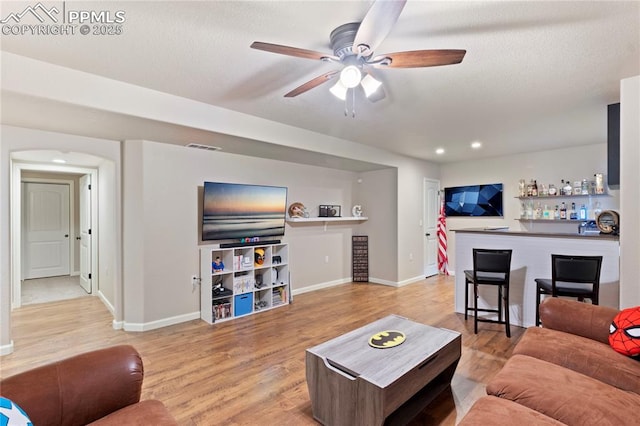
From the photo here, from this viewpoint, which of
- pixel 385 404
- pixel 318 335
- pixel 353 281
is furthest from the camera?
pixel 353 281

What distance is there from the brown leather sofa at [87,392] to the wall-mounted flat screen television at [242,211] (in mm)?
2559

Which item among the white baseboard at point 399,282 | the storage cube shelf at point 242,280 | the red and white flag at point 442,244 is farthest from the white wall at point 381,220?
the storage cube shelf at point 242,280

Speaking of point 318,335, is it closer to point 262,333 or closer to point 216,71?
point 262,333

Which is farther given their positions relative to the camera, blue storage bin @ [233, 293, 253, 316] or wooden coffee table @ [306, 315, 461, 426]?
blue storage bin @ [233, 293, 253, 316]

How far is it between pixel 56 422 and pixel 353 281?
5.13 metres

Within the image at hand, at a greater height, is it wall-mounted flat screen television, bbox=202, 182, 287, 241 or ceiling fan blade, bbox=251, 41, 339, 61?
ceiling fan blade, bbox=251, 41, 339, 61

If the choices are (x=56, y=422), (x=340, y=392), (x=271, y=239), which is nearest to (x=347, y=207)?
(x=271, y=239)

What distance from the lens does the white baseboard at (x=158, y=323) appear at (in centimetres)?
361

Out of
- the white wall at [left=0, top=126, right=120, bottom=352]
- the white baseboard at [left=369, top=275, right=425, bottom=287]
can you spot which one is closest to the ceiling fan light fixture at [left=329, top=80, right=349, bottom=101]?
the white wall at [left=0, top=126, right=120, bottom=352]

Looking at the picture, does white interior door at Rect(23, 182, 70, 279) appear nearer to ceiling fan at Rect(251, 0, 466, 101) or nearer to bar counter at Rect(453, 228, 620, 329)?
ceiling fan at Rect(251, 0, 466, 101)

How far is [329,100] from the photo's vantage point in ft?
10.0

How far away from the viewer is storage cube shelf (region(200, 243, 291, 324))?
3.97 metres

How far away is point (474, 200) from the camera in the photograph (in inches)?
248

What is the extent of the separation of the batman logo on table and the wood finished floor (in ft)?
1.64
